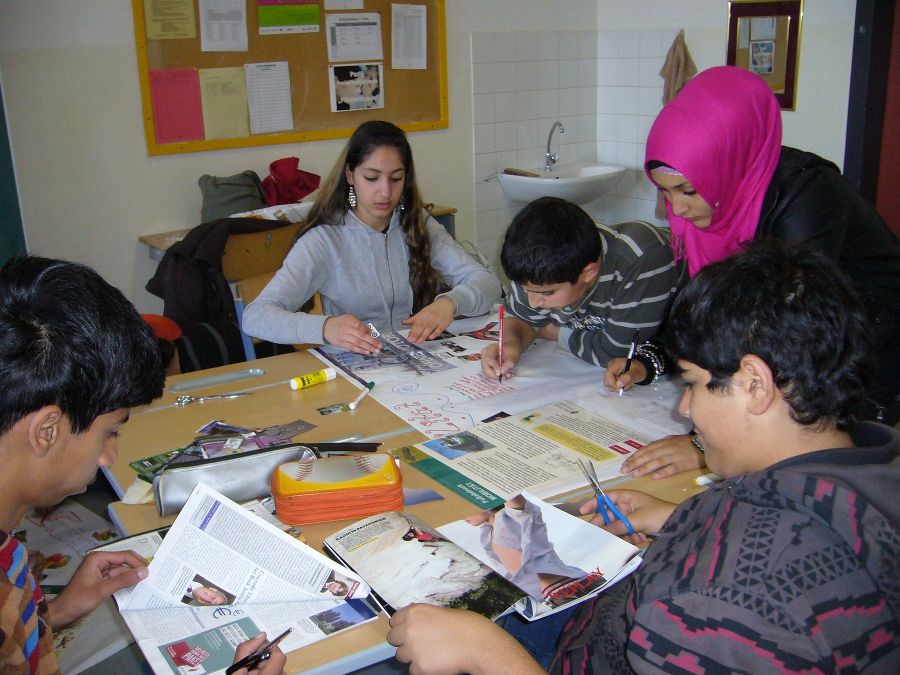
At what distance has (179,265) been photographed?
2.89 m

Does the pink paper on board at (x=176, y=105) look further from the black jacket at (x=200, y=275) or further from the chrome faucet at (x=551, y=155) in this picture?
the chrome faucet at (x=551, y=155)

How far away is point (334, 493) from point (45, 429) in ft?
1.51

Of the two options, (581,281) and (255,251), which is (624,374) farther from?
(255,251)

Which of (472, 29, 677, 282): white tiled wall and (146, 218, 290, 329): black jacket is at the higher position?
(472, 29, 677, 282): white tiled wall

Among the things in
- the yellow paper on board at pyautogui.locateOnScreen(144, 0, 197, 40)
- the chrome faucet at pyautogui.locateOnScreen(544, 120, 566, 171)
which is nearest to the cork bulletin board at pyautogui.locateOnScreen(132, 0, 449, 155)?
the yellow paper on board at pyautogui.locateOnScreen(144, 0, 197, 40)

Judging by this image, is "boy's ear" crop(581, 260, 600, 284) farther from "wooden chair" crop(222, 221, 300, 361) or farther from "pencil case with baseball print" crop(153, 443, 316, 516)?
"wooden chair" crop(222, 221, 300, 361)

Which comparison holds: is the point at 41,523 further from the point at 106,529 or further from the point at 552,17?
the point at 552,17

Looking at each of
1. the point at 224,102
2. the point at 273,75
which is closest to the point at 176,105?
the point at 224,102

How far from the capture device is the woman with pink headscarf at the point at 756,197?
1710mm

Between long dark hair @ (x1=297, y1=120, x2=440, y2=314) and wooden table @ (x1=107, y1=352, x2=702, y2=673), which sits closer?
wooden table @ (x1=107, y1=352, x2=702, y2=673)

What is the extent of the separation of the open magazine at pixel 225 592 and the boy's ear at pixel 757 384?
1.82 feet

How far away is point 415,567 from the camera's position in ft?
3.83

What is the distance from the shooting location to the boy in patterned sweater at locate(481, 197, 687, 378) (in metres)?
1.88

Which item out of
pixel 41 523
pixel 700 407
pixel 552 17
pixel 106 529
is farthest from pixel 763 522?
pixel 552 17
